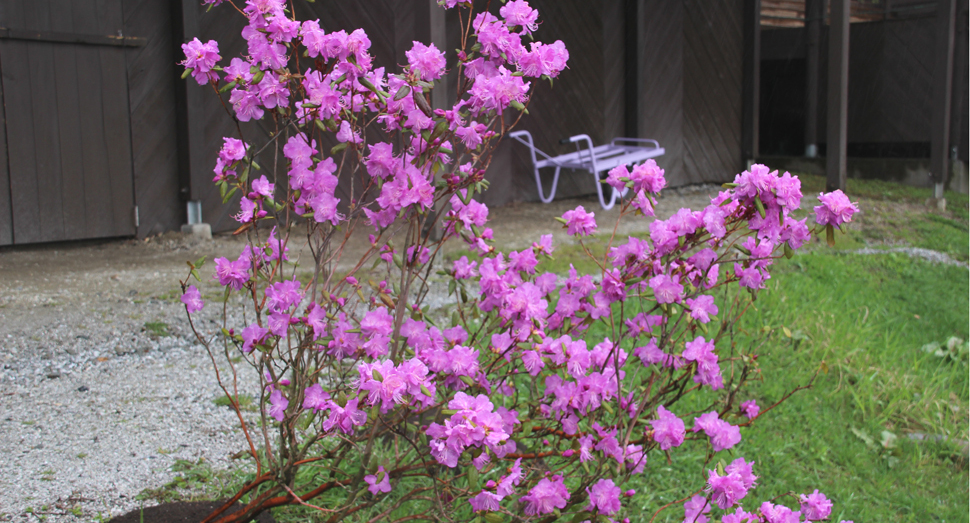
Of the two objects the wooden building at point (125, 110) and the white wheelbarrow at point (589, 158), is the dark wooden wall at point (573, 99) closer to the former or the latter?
the wooden building at point (125, 110)

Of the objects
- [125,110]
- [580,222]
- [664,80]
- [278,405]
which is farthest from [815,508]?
[664,80]

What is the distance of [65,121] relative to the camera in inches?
175

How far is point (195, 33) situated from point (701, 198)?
15.7ft

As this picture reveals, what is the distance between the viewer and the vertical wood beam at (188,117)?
4781 mm

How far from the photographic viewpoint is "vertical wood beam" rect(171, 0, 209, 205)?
188 inches

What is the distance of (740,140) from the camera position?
8734 millimetres

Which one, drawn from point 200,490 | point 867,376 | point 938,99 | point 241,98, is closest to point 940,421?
point 867,376

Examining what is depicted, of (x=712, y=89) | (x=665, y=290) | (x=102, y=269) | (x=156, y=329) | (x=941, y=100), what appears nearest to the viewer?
(x=665, y=290)

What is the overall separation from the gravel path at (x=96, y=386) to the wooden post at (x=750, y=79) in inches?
230

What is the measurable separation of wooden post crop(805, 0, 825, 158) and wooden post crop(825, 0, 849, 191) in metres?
3.13

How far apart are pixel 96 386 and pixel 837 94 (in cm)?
595

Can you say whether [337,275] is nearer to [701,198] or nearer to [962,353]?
[962,353]

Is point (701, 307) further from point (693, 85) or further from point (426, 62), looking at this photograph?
point (693, 85)

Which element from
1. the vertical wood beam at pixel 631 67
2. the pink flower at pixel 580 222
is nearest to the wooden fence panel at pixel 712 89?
the vertical wood beam at pixel 631 67
